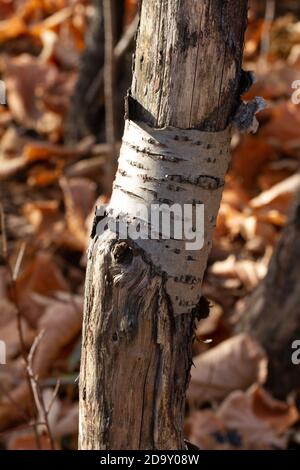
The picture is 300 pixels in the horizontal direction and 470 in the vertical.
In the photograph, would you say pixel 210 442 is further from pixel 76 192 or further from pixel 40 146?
pixel 40 146

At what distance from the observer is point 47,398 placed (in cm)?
263

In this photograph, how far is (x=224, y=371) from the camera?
254cm

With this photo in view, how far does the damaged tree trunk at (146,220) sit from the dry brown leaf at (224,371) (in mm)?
1153

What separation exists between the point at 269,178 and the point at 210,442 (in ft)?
4.95

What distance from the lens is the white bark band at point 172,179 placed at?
1.25 metres

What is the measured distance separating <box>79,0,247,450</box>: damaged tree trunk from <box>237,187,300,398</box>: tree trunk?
1.07m

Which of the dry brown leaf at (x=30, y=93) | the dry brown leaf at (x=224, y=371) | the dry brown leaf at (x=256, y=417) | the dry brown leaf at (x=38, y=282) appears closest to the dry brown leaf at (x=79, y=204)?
the dry brown leaf at (x=38, y=282)

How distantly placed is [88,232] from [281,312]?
1.08m

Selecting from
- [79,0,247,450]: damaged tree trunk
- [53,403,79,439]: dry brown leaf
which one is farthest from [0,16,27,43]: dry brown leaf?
[79,0,247,450]: damaged tree trunk

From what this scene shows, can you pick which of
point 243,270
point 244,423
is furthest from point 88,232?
point 244,423

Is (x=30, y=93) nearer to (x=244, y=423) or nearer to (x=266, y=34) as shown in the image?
(x=266, y=34)

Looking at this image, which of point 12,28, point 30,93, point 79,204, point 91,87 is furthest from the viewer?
point 12,28

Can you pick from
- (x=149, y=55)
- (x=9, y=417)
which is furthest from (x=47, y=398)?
(x=149, y=55)
